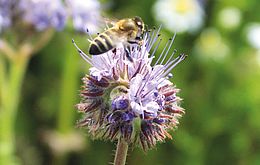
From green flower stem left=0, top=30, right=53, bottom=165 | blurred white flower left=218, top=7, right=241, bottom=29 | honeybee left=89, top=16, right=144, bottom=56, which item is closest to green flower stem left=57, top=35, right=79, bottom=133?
green flower stem left=0, top=30, right=53, bottom=165

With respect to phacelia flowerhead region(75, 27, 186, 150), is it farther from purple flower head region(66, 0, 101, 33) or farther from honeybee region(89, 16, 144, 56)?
purple flower head region(66, 0, 101, 33)

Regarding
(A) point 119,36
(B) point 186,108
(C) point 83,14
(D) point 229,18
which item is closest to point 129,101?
(A) point 119,36

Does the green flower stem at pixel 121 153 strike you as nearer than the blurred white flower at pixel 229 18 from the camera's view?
Yes

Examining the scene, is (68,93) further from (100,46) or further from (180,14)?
(100,46)

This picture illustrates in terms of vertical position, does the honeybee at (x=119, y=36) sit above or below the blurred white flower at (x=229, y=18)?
below

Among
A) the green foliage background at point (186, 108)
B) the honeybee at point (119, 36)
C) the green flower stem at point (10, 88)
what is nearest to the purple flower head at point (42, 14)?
the green flower stem at point (10, 88)

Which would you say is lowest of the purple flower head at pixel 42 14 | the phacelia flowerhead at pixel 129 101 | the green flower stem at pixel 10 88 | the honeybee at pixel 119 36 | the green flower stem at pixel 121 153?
the green flower stem at pixel 121 153

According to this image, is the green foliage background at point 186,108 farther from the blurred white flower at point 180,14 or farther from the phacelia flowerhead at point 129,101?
the phacelia flowerhead at point 129,101
